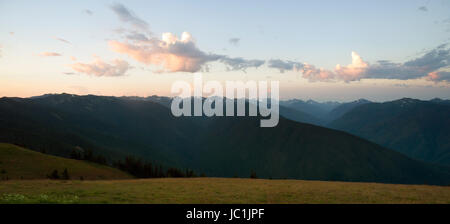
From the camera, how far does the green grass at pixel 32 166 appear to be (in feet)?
194

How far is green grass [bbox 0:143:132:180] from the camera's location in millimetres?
59156

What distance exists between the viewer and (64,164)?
77.1m

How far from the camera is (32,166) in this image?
6656cm
